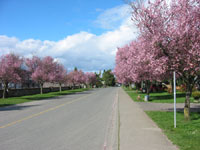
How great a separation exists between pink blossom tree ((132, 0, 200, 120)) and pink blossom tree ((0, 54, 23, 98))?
24919mm

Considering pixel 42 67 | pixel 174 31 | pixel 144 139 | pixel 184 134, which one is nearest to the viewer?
pixel 144 139

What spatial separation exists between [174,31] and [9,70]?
26.7 m

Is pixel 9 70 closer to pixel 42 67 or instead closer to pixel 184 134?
pixel 42 67


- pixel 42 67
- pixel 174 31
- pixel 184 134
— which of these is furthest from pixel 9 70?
pixel 184 134

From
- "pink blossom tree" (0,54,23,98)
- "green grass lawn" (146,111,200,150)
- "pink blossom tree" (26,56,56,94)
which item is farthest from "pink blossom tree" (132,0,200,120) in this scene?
"pink blossom tree" (26,56,56,94)

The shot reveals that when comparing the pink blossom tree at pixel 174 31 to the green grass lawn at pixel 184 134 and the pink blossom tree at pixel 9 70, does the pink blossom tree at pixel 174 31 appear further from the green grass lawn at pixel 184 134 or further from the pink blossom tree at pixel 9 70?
the pink blossom tree at pixel 9 70

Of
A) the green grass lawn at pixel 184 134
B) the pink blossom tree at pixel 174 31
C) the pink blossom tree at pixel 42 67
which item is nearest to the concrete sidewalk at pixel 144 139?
the green grass lawn at pixel 184 134

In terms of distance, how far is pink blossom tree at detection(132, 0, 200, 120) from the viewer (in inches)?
372

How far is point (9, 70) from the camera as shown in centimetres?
3103

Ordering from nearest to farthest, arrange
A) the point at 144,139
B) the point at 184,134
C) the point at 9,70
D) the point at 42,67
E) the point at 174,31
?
the point at 144,139 → the point at 184,134 → the point at 174,31 → the point at 9,70 → the point at 42,67

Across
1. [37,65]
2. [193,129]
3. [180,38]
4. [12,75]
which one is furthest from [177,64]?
[37,65]

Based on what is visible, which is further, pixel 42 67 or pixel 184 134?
pixel 42 67

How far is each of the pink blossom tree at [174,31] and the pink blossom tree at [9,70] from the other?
24.9 m

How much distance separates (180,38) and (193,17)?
1065 mm
